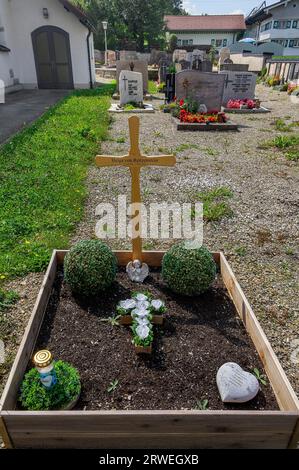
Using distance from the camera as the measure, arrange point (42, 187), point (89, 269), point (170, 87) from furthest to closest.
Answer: point (170, 87)
point (42, 187)
point (89, 269)

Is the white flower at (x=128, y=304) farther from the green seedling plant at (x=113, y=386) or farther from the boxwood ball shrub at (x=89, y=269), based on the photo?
the green seedling plant at (x=113, y=386)

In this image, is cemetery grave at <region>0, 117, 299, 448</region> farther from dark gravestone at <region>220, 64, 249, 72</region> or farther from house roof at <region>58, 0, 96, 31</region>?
dark gravestone at <region>220, 64, 249, 72</region>

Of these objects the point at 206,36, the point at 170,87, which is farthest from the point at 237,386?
the point at 206,36

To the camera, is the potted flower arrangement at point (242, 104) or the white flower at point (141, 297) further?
the potted flower arrangement at point (242, 104)

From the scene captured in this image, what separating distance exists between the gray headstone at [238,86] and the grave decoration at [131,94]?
379 cm

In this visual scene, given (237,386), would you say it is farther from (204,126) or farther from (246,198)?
(204,126)

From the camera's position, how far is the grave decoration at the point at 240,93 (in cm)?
1515

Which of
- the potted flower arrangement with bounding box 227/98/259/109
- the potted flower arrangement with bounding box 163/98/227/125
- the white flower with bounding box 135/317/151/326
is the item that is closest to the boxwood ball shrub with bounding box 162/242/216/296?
the white flower with bounding box 135/317/151/326

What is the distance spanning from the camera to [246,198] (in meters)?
6.41

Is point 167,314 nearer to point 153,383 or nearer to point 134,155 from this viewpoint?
point 153,383

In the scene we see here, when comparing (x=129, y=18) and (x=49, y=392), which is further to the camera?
(x=129, y=18)

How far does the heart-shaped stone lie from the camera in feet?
7.73

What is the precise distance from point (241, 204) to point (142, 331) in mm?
4071

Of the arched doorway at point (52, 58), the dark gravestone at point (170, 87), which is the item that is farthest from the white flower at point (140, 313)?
the arched doorway at point (52, 58)
